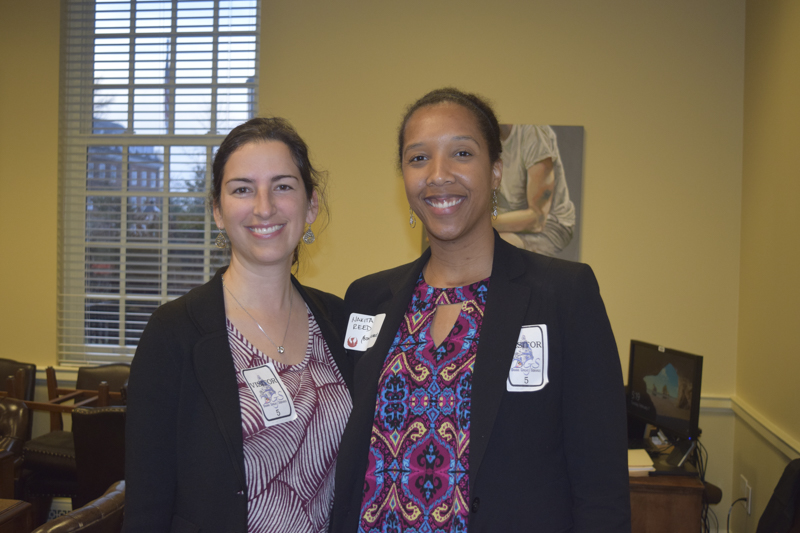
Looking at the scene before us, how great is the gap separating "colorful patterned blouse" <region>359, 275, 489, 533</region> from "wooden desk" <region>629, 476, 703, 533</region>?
1.71 meters

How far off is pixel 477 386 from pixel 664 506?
1.90 metres

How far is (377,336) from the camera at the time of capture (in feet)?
5.06

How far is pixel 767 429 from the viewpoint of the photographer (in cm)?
312

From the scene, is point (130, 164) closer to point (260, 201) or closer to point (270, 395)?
point (260, 201)

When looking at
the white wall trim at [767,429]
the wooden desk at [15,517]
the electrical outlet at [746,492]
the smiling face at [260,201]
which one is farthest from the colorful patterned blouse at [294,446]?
the electrical outlet at [746,492]

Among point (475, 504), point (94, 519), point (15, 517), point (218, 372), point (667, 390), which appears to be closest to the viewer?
point (475, 504)

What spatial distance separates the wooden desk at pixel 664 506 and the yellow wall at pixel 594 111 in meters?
1.44

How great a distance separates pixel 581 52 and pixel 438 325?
3.27 metres

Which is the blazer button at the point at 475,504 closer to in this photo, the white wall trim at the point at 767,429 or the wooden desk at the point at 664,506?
the wooden desk at the point at 664,506

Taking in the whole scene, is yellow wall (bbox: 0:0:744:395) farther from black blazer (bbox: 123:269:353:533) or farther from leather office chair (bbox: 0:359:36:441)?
black blazer (bbox: 123:269:353:533)

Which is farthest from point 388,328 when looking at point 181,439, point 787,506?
point 787,506

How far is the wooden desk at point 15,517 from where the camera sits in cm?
211

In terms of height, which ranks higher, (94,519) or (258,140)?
(258,140)

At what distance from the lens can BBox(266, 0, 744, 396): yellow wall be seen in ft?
12.7
